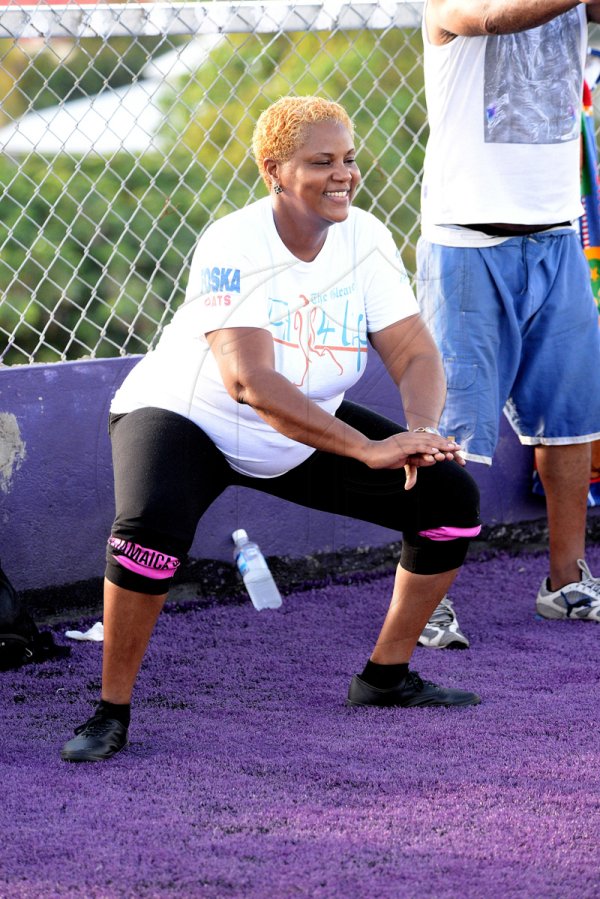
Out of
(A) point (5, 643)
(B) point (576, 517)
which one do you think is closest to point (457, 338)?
(B) point (576, 517)

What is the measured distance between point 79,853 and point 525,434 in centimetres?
224

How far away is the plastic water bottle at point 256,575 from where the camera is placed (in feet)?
14.5

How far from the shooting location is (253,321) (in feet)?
9.73

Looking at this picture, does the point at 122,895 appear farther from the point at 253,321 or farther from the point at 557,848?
the point at 253,321

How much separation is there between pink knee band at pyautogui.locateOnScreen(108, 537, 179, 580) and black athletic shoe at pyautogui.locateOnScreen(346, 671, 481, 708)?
77cm

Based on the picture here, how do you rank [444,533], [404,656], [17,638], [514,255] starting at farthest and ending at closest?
[514,255]
[17,638]
[404,656]
[444,533]

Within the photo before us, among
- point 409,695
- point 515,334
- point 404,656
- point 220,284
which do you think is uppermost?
point 220,284

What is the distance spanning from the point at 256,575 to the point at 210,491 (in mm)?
1378

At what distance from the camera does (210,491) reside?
311 cm

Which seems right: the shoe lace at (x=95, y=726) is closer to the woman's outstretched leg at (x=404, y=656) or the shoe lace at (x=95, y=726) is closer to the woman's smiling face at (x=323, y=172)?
the woman's outstretched leg at (x=404, y=656)

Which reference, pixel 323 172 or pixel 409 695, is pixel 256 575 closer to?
pixel 409 695

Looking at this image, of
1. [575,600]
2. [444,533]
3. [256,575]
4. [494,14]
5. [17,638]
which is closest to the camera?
[444,533]

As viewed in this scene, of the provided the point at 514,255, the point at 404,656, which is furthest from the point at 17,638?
the point at 514,255

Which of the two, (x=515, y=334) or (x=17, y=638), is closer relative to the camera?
(x=17, y=638)
